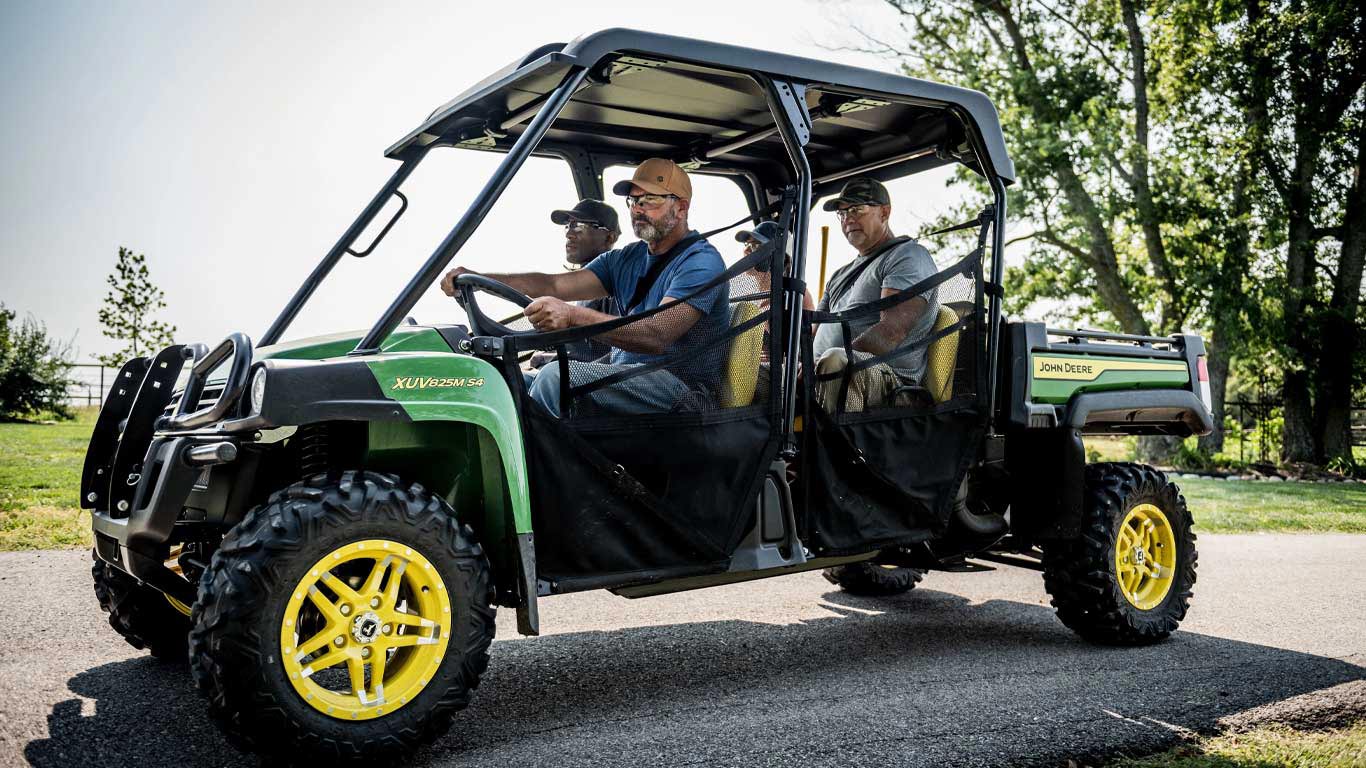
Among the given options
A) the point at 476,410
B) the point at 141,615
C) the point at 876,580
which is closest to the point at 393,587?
the point at 476,410

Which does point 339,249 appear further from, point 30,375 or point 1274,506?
point 30,375

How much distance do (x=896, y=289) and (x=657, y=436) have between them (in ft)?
5.21

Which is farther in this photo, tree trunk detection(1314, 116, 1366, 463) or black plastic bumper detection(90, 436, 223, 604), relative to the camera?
tree trunk detection(1314, 116, 1366, 463)

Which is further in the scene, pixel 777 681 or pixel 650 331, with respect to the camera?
pixel 777 681

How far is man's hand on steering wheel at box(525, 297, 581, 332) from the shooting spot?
13.7 ft

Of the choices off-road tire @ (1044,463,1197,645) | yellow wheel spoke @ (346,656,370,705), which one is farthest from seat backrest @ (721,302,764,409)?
off-road tire @ (1044,463,1197,645)

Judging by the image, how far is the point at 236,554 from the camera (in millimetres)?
3586

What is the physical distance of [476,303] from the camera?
4.48 m

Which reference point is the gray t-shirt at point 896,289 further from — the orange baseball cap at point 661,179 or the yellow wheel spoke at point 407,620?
the yellow wheel spoke at point 407,620

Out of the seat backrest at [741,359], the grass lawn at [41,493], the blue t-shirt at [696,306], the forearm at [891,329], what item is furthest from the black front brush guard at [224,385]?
the grass lawn at [41,493]

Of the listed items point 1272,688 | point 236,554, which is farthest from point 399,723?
point 1272,688

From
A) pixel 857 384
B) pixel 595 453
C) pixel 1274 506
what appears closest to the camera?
pixel 595 453

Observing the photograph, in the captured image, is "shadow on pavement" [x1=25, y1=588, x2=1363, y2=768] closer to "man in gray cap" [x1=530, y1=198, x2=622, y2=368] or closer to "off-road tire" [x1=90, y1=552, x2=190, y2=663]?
"off-road tire" [x1=90, y1=552, x2=190, y2=663]

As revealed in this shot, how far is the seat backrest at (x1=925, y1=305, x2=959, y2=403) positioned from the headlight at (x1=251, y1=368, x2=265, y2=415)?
9.41 ft
